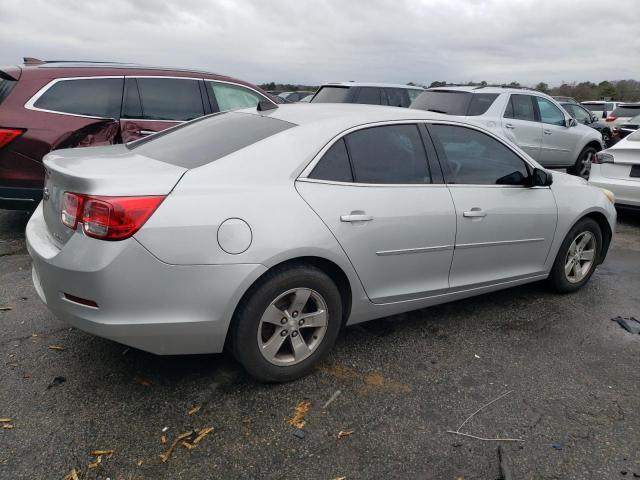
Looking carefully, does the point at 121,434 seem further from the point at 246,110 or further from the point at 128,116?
the point at 128,116

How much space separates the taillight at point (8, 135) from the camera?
4820 millimetres

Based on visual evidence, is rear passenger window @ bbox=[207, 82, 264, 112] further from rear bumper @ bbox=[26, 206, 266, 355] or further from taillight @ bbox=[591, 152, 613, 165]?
taillight @ bbox=[591, 152, 613, 165]

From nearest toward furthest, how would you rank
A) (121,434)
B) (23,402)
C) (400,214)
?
(121,434), (23,402), (400,214)

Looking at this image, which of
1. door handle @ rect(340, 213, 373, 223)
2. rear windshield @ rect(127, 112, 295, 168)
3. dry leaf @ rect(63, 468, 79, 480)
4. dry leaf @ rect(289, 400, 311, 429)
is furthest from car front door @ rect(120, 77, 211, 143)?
dry leaf @ rect(63, 468, 79, 480)

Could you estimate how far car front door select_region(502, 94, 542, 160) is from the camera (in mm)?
9039

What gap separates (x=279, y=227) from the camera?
2734 millimetres

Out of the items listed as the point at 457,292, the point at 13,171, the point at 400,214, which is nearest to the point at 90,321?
the point at 400,214

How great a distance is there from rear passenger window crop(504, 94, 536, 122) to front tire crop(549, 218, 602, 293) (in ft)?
16.0

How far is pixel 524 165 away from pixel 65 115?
4256 mm

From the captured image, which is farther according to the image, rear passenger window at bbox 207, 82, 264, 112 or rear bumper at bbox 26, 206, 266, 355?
rear passenger window at bbox 207, 82, 264, 112

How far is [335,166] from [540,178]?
1.82m

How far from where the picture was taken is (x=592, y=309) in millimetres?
4332

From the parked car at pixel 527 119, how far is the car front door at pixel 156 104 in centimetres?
422

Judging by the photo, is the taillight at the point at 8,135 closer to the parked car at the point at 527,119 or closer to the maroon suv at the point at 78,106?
the maroon suv at the point at 78,106
